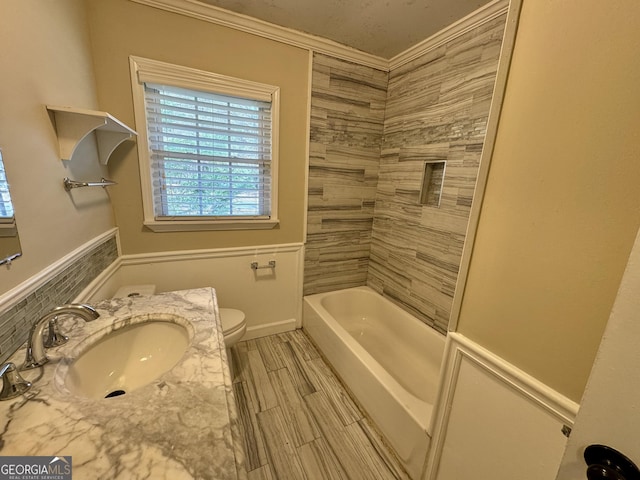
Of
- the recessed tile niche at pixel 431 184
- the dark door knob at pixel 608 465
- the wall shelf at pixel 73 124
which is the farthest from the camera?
the recessed tile niche at pixel 431 184

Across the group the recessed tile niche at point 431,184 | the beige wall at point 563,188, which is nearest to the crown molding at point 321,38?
the recessed tile niche at point 431,184

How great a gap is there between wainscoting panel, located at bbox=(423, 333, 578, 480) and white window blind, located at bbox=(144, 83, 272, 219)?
1.68 meters

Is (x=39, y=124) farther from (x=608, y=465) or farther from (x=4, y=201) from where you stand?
(x=608, y=465)

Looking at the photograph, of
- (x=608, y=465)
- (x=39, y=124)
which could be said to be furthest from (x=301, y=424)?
(x=39, y=124)

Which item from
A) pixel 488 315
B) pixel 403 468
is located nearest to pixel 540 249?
pixel 488 315

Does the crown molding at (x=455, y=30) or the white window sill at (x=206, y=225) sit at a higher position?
the crown molding at (x=455, y=30)

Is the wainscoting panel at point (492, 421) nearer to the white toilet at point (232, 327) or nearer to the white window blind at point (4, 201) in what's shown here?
the white toilet at point (232, 327)

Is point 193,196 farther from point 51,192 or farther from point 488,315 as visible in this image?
point 488,315

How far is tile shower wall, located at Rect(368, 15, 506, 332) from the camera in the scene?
1.59 m

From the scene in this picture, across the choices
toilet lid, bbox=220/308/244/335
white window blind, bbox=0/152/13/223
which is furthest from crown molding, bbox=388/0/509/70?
toilet lid, bbox=220/308/244/335

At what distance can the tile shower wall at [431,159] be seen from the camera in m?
1.59

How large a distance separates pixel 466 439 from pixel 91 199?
2.06 m

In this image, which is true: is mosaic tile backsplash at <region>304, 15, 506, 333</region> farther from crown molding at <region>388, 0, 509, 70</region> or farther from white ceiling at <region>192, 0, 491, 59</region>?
white ceiling at <region>192, 0, 491, 59</region>

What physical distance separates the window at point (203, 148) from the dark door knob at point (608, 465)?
1.94 metres
